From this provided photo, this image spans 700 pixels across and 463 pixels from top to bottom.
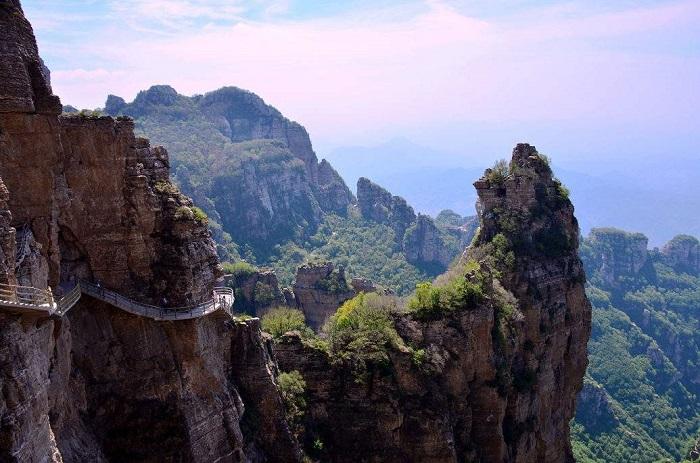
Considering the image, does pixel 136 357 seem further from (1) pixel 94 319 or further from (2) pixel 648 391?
(2) pixel 648 391

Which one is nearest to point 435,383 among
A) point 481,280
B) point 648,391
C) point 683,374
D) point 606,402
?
point 481,280

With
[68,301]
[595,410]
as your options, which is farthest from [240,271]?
[68,301]

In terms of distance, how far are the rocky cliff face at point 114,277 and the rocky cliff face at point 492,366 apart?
267 inches

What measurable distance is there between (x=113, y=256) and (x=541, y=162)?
1340 inches

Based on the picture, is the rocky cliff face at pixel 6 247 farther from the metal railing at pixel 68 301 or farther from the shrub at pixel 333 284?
the shrub at pixel 333 284

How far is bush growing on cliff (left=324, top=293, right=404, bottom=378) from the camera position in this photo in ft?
131

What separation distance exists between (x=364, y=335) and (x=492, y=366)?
26.4 ft

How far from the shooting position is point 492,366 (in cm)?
4347

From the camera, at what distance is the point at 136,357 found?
2838 cm

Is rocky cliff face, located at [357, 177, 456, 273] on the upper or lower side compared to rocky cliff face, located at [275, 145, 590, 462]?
lower

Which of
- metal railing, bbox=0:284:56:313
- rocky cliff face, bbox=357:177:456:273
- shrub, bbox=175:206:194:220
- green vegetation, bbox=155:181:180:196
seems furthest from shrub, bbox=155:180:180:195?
rocky cliff face, bbox=357:177:456:273

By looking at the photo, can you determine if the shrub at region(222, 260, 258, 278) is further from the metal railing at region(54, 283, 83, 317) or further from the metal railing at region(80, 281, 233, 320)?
the metal railing at region(54, 283, 83, 317)

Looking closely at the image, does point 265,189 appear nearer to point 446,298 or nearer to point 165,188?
point 446,298

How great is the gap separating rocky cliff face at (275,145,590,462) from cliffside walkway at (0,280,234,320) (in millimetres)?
9436
